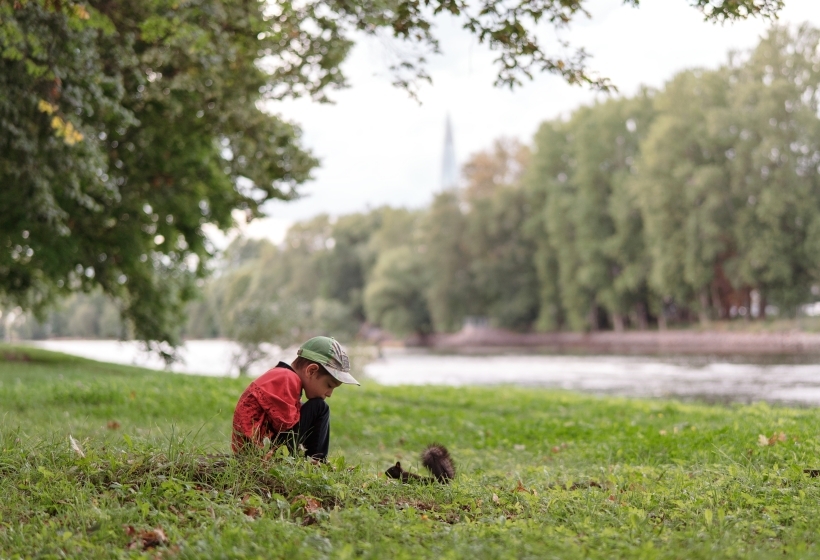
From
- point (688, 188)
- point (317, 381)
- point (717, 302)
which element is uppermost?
point (688, 188)

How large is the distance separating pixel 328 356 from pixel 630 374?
30.4 meters

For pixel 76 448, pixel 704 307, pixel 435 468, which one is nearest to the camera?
pixel 76 448

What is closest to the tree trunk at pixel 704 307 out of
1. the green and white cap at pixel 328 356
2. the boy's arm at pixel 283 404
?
the green and white cap at pixel 328 356

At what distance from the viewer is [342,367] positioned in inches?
233

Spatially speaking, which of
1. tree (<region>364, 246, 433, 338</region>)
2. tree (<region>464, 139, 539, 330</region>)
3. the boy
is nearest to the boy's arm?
the boy

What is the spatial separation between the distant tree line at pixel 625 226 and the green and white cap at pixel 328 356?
26532 millimetres

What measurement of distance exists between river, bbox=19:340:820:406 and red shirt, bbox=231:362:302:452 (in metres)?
18.6

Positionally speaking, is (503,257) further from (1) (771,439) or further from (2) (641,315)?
(1) (771,439)

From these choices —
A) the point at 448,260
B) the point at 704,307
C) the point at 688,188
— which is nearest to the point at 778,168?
the point at 688,188

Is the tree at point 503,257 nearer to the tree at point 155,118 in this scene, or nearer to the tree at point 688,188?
the tree at point 688,188

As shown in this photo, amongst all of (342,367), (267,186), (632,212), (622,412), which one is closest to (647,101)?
(632,212)

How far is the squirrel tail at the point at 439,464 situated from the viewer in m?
6.28

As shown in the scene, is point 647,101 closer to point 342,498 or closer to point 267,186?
point 267,186

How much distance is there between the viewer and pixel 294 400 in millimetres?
5770
